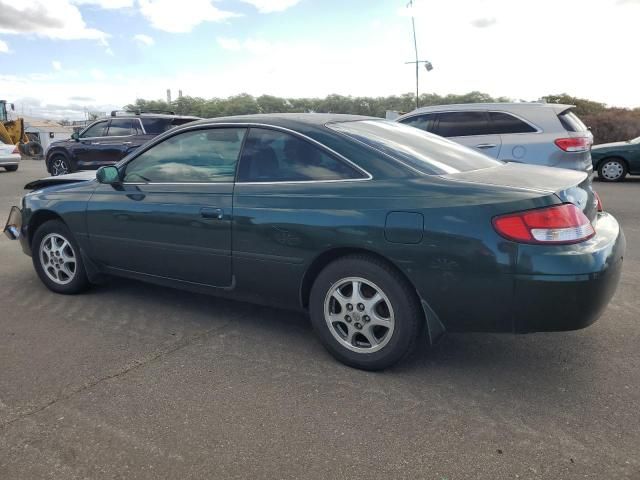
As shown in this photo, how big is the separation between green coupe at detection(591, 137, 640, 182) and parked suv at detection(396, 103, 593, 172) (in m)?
6.30

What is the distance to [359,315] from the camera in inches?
127

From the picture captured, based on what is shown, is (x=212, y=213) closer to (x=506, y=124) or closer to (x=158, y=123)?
(x=506, y=124)

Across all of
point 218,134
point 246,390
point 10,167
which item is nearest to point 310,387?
point 246,390

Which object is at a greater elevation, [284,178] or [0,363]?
[284,178]

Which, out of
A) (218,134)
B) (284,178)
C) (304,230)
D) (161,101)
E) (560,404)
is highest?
(161,101)

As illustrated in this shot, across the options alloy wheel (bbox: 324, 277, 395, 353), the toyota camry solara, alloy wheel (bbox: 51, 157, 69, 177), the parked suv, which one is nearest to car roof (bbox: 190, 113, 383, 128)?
the toyota camry solara

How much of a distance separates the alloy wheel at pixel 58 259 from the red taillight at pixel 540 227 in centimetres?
348

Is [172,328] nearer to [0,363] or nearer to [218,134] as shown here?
[0,363]

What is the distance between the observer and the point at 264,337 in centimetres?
383

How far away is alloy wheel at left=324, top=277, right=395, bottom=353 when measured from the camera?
3182mm

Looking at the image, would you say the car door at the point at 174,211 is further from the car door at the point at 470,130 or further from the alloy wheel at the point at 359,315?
the car door at the point at 470,130

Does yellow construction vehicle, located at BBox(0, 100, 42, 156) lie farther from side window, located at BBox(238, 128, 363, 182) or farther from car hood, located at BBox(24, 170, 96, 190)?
side window, located at BBox(238, 128, 363, 182)

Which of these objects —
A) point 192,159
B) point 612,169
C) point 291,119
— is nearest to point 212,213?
point 192,159

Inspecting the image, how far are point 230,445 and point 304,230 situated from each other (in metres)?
1.30
